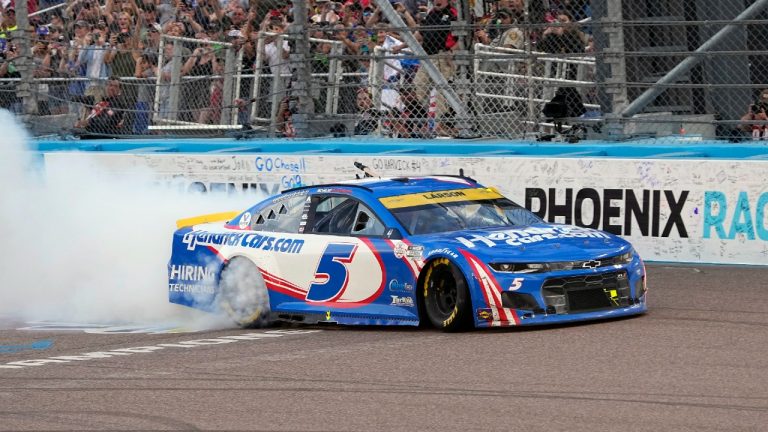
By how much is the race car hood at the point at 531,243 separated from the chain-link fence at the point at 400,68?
3.39m

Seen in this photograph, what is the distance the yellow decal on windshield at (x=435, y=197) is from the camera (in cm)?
1080

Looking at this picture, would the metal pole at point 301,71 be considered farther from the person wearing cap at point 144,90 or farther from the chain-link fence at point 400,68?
the person wearing cap at point 144,90

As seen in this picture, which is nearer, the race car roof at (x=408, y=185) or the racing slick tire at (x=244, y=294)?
the race car roof at (x=408, y=185)

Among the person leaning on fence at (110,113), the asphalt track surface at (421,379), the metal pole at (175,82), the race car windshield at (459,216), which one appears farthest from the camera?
the person leaning on fence at (110,113)

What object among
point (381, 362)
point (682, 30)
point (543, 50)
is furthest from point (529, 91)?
point (381, 362)

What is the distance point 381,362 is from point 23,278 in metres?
6.36

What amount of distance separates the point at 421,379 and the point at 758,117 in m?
6.80

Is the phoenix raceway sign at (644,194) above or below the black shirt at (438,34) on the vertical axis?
below

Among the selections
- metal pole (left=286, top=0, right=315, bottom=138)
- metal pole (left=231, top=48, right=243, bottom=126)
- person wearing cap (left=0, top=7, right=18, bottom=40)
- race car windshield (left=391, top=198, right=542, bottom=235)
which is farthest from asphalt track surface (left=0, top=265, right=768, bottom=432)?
person wearing cap (left=0, top=7, right=18, bottom=40)

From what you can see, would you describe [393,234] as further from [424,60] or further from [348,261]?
[424,60]

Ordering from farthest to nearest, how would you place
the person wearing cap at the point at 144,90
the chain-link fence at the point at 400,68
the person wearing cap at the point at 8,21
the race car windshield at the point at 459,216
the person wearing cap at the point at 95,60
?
the person wearing cap at the point at 8,21, the person wearing cap at the point at 95,60, the person wearing cap at the point at 144,90, the chain-link fence at the point at 400,68, the race car windshield at the point at 459,216

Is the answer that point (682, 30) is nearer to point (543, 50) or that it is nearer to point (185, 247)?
point (543, 50)

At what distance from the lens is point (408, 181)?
11.3 m

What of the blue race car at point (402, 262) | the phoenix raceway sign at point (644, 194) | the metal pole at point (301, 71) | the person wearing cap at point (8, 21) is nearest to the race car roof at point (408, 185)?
the blue race car at point (402, 262)
